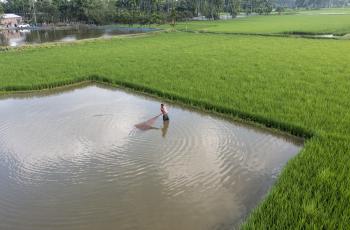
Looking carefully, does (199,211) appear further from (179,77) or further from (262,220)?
(179,77)

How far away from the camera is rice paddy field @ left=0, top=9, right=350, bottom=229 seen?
5.00 meters

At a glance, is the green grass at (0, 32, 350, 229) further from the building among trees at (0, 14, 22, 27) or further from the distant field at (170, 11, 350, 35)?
the building among trees at (0, 14, 22, 27)

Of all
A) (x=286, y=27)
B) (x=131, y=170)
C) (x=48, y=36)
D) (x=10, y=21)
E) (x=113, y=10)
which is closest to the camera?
(x=131, y=170)

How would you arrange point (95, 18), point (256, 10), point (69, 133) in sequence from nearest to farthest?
point (69, 133) < point (95, 18) < point (256, 10)

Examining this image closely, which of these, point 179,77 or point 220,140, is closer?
point 220,140

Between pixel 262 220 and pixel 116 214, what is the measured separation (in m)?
2.20

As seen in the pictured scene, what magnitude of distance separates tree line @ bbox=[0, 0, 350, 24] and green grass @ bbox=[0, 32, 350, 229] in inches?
1478

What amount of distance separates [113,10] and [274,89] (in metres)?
56.6

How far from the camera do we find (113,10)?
62.6 metres

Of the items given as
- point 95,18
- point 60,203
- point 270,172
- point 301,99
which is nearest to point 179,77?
point 301,99

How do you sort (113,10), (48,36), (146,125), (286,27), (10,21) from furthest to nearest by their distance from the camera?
1. (10,21)
2. (113,10)
3. (48,36)
4. (286,27)
5. (146,125)

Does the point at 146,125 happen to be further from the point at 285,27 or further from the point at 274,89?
the point at 285,27

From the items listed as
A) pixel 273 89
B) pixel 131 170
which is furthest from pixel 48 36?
pixel 131 170

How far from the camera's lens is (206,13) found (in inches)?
2596
